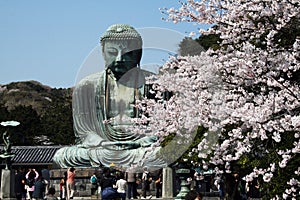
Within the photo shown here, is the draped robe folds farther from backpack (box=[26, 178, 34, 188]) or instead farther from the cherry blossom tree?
the cherry blossom tree

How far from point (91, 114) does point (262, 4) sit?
1513 centimetres

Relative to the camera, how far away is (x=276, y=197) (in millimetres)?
9312

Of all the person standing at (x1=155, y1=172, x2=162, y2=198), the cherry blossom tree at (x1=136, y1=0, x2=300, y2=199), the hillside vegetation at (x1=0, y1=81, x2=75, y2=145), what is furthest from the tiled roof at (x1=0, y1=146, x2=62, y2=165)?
the cherry blossom tree at (x1=136, y1=0, x2=300, y2=199)

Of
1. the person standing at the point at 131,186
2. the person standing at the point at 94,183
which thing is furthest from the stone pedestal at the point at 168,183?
the person standing at the point at 94,183

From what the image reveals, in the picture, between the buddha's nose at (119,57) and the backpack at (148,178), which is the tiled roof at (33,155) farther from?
the backpack at (148,178)

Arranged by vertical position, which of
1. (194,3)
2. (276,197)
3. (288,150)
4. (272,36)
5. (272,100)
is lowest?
→ (276,197)

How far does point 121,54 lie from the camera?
2297cm

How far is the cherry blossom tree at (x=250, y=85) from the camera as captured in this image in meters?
8.32

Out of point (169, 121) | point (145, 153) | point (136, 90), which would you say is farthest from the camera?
point (136, 90)

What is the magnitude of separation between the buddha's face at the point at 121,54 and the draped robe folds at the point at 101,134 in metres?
0.42

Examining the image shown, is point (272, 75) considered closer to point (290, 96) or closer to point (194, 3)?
point (290, 96)

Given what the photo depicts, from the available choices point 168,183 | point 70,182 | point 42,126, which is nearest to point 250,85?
point 168,183

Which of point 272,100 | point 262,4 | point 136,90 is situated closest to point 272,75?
point 272,100

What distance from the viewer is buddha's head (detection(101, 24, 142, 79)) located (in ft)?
75.5
